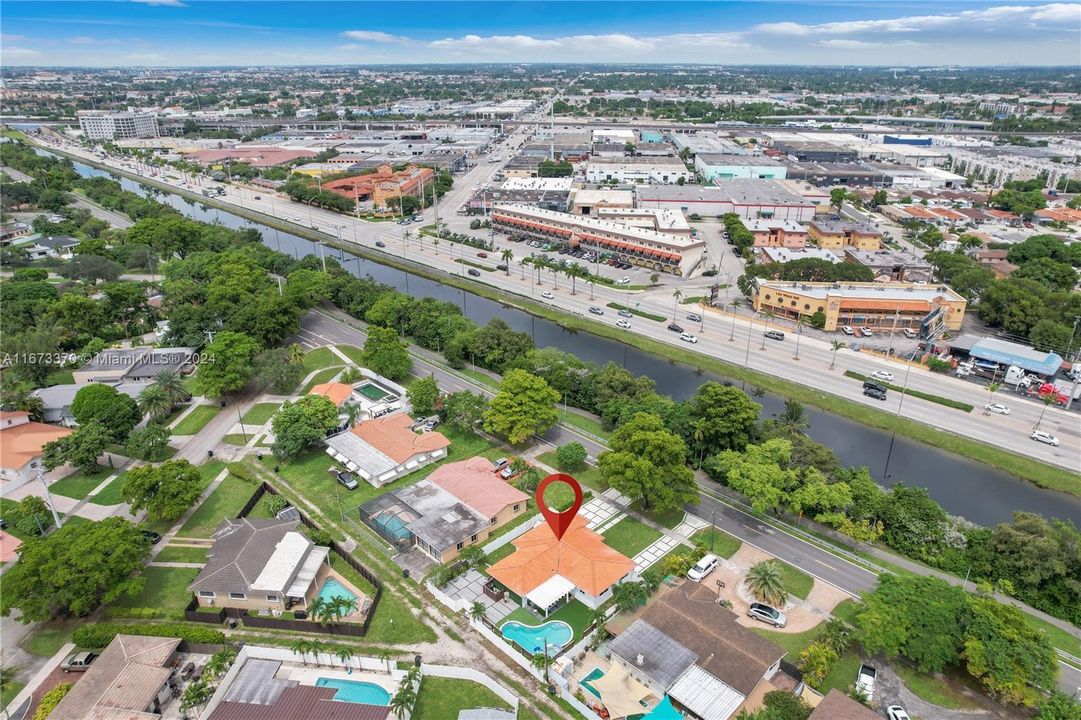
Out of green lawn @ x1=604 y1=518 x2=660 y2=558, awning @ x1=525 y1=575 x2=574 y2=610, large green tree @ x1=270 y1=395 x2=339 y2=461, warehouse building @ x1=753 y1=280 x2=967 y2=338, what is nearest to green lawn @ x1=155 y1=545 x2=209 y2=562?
large green tree @ x1=270 y1=395 x2=339 y2=461

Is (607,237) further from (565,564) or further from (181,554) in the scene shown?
(181,554)

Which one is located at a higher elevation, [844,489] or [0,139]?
[0,139]

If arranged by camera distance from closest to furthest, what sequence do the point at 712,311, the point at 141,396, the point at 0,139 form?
1. the point at 141,396
2. the point at 712,311
3. the point at 0,139

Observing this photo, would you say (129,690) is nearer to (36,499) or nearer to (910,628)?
(36,499)

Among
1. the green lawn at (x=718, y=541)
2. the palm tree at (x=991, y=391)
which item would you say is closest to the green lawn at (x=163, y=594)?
the green lawn at (x=718, y=541)

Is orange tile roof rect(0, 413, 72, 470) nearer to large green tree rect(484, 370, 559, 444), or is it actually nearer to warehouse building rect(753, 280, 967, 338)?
large green tree rect(484, 370, 559, 444)

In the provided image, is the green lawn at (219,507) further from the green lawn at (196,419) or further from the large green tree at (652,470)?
the large green tree at (652,470)

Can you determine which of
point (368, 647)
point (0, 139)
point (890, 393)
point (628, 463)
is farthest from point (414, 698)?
point (0, 139)
